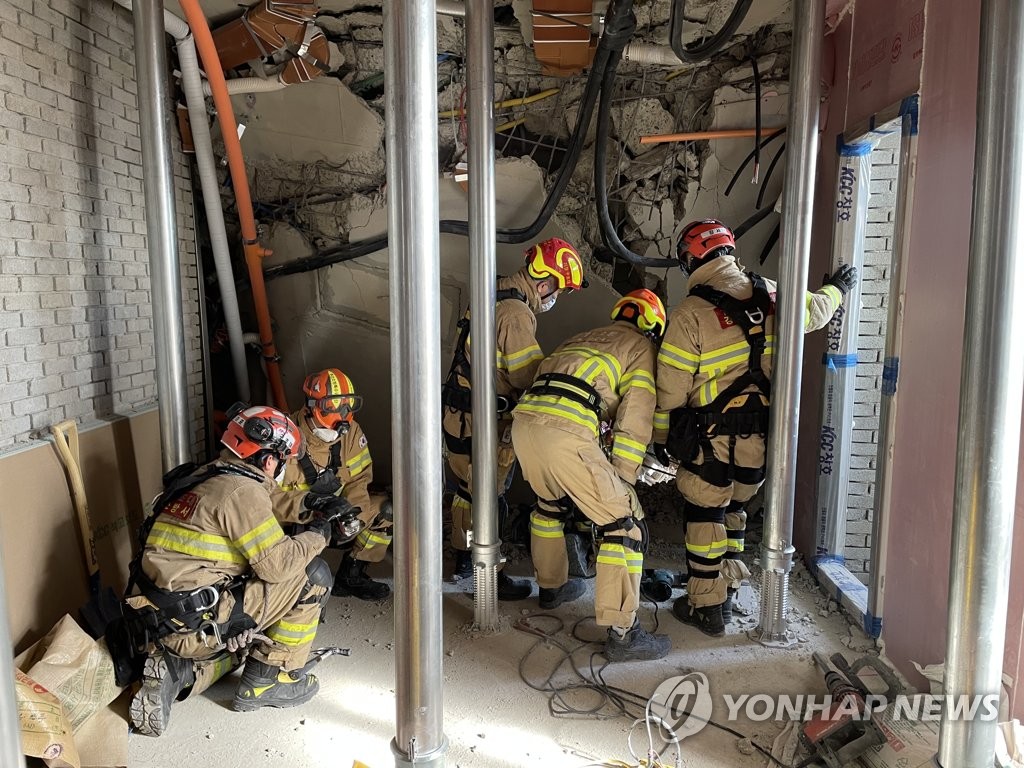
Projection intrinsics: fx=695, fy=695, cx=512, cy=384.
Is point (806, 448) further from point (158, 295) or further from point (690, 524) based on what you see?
point (158, 295)

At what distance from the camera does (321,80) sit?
4957mm

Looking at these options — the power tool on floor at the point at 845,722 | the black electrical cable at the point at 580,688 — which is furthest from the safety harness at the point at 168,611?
the power tool on floor at the point at 845,722

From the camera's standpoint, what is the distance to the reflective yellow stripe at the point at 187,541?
110 inches

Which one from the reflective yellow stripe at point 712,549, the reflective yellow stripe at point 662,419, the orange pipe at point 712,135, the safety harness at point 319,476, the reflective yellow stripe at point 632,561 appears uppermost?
the orange pipe at point 712,135

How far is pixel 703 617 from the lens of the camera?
3.68 meters

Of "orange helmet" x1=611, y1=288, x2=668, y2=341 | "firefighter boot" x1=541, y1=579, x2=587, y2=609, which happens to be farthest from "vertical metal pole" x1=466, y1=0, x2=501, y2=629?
"orange helmet" x1=611, y1=288, x2=668, y2=341

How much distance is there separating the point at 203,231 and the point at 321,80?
139 cm

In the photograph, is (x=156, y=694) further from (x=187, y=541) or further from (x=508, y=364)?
(x=508, y=364)

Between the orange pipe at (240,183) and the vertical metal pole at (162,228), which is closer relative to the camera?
the vertical metal pole at (162,228)

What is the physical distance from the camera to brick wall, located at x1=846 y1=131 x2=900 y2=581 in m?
4.00

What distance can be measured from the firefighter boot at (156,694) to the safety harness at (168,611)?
3.3 inches

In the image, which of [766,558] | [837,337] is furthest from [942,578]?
[837,337]

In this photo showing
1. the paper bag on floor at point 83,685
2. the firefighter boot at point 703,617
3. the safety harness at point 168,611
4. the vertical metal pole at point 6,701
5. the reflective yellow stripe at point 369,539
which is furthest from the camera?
the reflective yellow stripe at point 369,539

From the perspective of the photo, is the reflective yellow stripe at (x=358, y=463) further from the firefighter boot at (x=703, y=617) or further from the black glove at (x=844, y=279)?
→ the black glove at (x=844, y=279)
